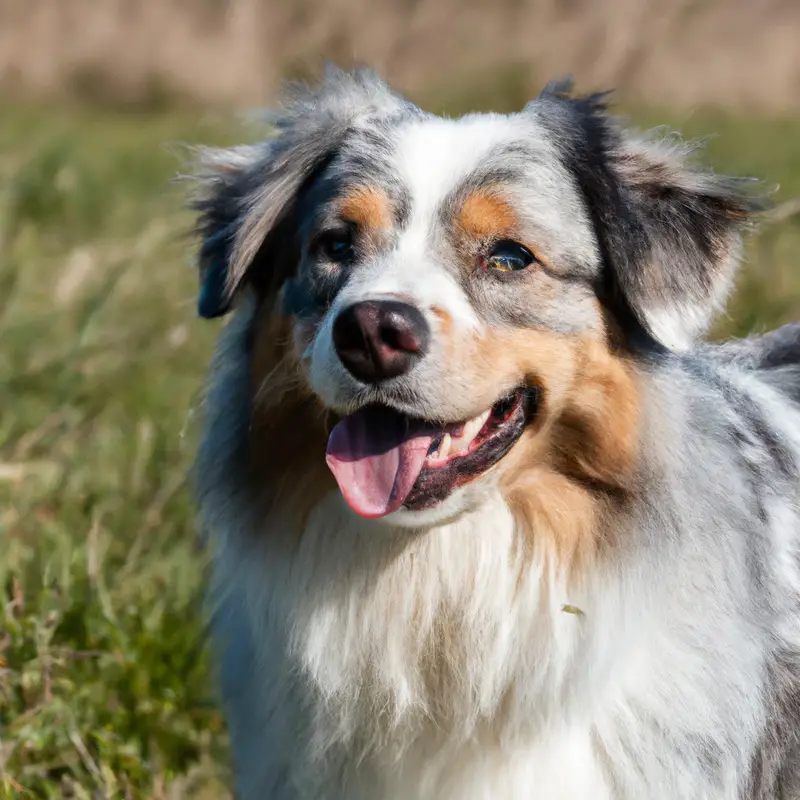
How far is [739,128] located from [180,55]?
4.55 meters

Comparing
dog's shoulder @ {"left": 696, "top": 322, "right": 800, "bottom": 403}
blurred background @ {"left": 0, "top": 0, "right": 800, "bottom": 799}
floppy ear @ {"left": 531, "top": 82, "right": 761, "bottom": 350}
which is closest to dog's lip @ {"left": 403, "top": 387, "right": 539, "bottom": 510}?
floppy ear @ {"left": 531, "top": 82, "right": 761, "bottom": 350}

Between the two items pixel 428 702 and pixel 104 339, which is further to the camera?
pixel 104 339

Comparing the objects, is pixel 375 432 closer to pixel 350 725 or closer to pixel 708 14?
pixel 350 725

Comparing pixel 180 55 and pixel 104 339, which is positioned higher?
pixel 180 55

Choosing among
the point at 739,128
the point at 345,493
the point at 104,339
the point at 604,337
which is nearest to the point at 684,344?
the point at 604,337

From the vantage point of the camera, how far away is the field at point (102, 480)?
340 cm

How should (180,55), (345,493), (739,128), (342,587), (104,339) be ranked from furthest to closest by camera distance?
(739,128), (180,55), (104,339), (342,587), (345,493)

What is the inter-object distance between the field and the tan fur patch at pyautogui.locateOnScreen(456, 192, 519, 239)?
1.05 meters

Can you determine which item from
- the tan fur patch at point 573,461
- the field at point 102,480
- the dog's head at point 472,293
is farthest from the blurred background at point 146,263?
the tan fur patch at point 573,461

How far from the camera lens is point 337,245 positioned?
294cm

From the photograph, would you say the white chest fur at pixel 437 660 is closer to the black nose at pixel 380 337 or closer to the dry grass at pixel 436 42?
the black nose at pixel 380 337

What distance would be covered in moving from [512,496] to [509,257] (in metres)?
0.54

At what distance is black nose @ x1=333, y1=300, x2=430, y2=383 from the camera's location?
2.53 metres

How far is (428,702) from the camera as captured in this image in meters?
2.86
